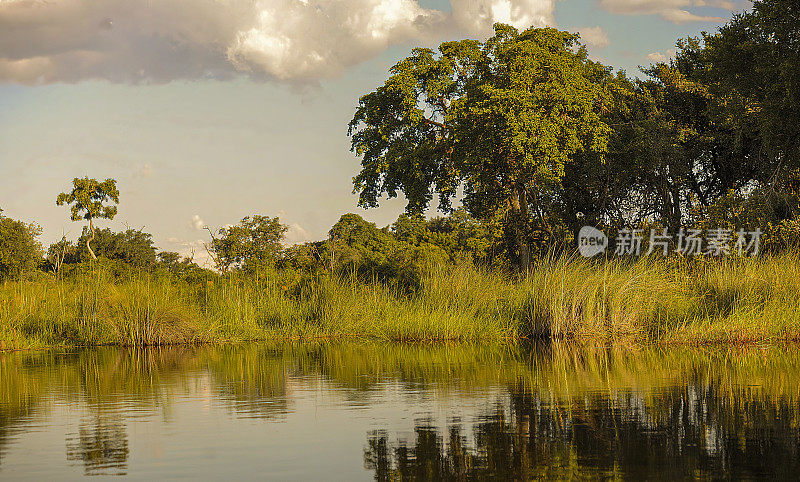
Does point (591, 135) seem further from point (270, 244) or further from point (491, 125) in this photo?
point (270, 244)

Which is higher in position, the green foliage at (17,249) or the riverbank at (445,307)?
the green foliage at (17,249)

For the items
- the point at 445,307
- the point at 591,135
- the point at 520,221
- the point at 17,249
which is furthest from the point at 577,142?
the point at 17,249

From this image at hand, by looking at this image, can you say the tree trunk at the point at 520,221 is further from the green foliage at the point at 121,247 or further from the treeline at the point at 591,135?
the green foliage at the point at 121,247

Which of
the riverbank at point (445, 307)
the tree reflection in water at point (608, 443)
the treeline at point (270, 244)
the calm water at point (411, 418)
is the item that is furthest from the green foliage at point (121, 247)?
the tree reflection in water at point (608, 443)

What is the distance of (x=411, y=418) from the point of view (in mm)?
8398

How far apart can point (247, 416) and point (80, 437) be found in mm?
1640

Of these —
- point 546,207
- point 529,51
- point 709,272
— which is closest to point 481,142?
point 529,51

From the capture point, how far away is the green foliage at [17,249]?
46.0 metres

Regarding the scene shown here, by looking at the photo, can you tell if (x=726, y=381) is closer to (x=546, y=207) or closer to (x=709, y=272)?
(x=709, y=272)

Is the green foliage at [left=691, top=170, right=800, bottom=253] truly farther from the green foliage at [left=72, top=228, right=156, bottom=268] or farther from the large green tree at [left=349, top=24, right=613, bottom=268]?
the green foliage at [left=72, top=228, right=156, bottom=268]

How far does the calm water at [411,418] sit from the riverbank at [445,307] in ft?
9.13

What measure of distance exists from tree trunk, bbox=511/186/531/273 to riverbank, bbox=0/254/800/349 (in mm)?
10707

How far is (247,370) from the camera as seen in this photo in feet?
42.8

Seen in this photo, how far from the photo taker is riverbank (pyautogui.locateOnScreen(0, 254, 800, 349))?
55.8 ft
